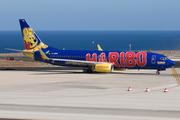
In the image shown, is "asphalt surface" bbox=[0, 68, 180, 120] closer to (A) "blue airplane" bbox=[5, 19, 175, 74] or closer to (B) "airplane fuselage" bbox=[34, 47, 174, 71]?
(B) "airplane fuselage" bbox=[34, 47, 174, 71]

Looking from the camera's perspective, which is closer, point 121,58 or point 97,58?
point 121,58

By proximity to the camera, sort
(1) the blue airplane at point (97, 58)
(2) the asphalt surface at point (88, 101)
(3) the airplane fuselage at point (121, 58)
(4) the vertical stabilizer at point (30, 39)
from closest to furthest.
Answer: (2) the asphalt surface at point (88, 101) → (3) the airplane fuselage at point (121, 58) → (1) the blue airplane at point (97, 58) → (4) the vertical stabilizer at point (30, 39)

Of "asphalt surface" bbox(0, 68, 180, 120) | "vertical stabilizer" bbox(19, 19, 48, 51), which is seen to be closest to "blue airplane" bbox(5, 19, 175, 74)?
"vertical stabilizer" bbox(19, 19, 48, 51)

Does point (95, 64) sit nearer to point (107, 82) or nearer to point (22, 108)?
point (107, 82)

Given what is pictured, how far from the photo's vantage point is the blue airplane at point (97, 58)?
51062 mm

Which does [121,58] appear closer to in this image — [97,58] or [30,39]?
[97,58]

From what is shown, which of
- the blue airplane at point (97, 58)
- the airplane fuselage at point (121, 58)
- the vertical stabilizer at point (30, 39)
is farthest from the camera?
the vertical stabilizer at point (30, 39)

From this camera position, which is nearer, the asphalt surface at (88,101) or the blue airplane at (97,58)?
the asphalt surface at (88,101)

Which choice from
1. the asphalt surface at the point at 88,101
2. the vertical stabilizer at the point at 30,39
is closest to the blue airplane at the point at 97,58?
the vertical stabilizer at the point at 30,39

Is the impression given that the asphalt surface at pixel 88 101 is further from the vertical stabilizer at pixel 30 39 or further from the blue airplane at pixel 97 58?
the vertical stabilizer at pixel 30 39

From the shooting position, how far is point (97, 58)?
54.0m

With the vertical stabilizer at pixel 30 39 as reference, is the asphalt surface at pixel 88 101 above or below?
below

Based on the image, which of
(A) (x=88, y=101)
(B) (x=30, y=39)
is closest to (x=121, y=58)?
(B) (x=30, y=39)

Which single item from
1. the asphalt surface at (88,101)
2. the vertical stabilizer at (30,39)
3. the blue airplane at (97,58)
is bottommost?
the asphalt surface at (88,101)
